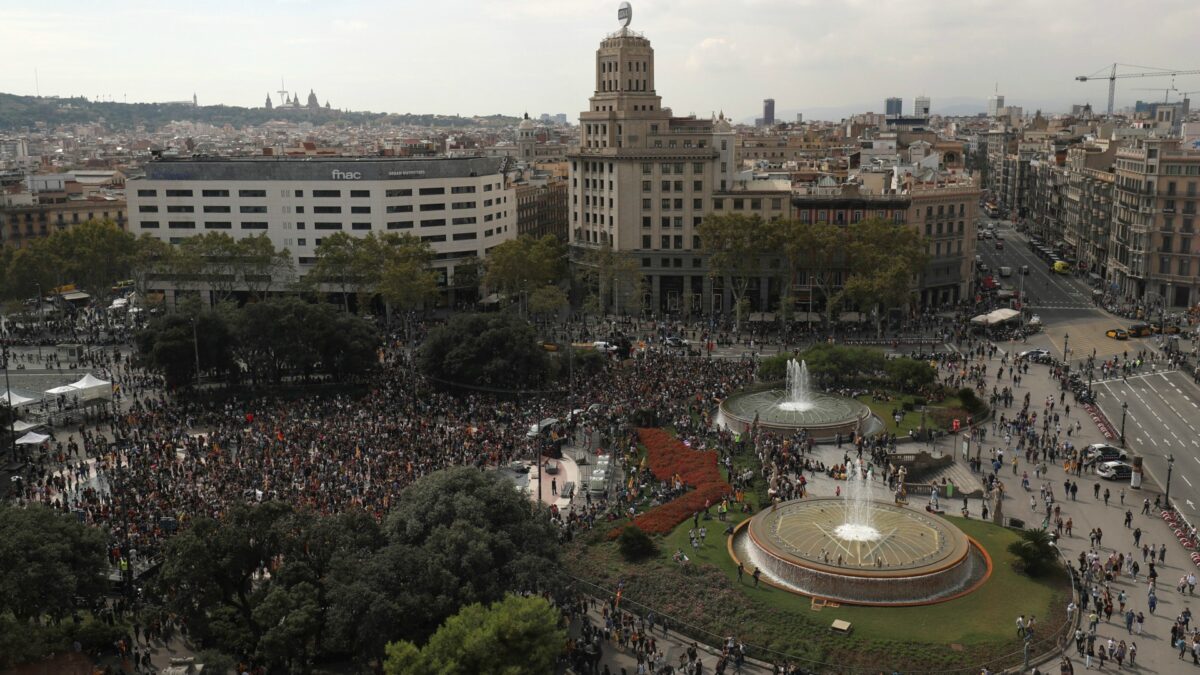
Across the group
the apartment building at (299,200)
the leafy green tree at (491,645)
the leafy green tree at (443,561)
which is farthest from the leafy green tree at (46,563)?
the apartment building at (299,200)

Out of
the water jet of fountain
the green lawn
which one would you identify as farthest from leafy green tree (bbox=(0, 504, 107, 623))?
the green lawn

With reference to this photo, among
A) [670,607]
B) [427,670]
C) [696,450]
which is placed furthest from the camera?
[696,450]

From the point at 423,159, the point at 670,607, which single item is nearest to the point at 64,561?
the point at 670,607

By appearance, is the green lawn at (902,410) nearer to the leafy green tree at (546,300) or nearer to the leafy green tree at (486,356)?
the leafy green tree at (486,356)

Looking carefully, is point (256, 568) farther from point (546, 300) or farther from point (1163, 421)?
point (1163, 421)

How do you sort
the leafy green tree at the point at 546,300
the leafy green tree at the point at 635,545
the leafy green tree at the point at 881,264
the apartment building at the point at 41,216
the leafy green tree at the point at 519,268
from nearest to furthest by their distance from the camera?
1. the leafy green tree at the point at 635,545
2. the leafy green tree at the point at 881,264
3. the leafy green tree at the point at 546,300
4. the leafy green tree at the point at 519,268
5. the apartment building at the point at 41,216

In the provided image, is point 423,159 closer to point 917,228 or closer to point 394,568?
point 917,228
